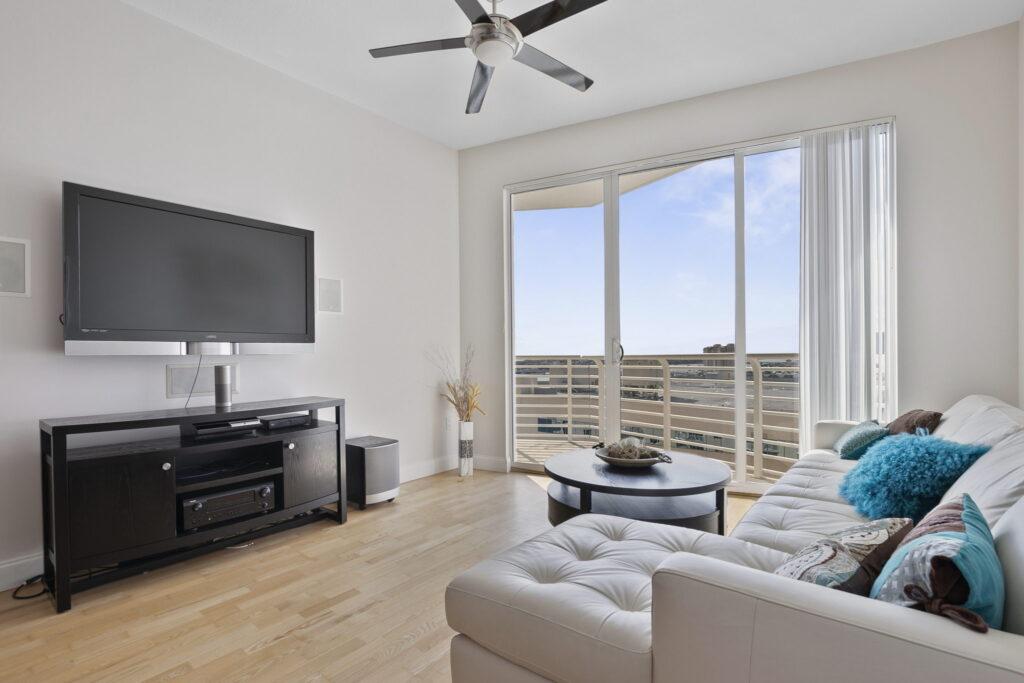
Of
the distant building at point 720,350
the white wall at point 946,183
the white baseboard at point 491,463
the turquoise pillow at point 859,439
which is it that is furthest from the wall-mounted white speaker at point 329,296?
the turquoise pillow at point 859,439

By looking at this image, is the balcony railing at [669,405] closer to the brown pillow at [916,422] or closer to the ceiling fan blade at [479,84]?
the brown pillow at [916,422]

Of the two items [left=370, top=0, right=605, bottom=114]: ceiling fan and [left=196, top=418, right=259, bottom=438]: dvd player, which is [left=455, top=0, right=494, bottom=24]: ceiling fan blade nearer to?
[left=370, top=0, right=605, bottom=114]: ceiling fan

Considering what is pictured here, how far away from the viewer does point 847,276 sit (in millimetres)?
3336

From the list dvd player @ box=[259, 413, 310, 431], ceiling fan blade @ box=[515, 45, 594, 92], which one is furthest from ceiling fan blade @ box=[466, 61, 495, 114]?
dvd player @ box=[259, 413, 310, 431]

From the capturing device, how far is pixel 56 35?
2531 mm

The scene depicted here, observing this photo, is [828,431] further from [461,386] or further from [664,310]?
[461,386]

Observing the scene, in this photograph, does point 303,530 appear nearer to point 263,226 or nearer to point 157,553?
point 157,553

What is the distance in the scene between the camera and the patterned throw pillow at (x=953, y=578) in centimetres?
87

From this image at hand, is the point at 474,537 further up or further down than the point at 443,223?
further down

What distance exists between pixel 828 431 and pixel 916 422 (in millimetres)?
570

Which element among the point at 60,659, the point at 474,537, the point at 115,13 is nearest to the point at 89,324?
the point at 60,659

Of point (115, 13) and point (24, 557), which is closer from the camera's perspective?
point (24, 557)

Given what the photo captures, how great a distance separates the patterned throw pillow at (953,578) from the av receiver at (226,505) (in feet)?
8.95

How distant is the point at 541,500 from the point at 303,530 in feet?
5.08
